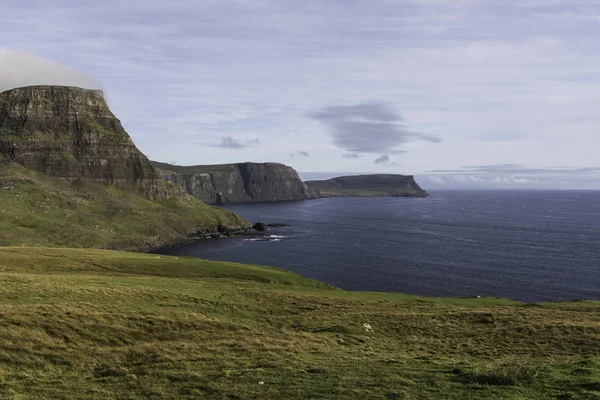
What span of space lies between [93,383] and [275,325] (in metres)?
18.6

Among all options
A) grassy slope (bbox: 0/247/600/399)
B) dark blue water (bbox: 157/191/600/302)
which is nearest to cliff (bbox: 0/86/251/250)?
dark blue water (bbox: 157/191/600/302)

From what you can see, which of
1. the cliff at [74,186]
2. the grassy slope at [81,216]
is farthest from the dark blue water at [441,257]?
the cliff at [74,186]

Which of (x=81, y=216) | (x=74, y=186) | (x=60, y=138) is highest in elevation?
(x=60, y=138)

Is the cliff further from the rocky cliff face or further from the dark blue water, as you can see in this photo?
the dark blue water

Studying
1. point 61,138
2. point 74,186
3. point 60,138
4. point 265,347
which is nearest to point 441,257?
point 265,347

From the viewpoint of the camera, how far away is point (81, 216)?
14850 centimetres

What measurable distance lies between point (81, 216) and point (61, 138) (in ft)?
187

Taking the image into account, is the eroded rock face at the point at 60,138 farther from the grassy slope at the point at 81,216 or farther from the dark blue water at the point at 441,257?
the dark blue water at the point at 441,257

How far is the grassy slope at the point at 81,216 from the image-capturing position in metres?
128

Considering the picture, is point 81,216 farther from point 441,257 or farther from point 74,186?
point 441,257

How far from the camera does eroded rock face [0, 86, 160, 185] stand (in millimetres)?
176750

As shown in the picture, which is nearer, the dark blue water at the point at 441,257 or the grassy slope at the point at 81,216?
the dark blue water at the point at 441,257

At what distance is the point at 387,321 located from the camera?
39.9m

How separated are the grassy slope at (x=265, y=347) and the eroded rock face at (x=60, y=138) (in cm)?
15591
